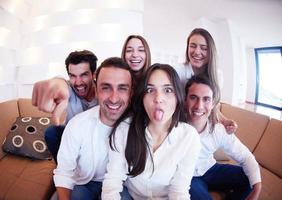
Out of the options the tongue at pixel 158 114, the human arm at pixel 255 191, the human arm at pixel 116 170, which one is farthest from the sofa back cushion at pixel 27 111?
the human arm at pixel 255 191

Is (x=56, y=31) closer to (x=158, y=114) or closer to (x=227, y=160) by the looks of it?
(x=158, y=114)

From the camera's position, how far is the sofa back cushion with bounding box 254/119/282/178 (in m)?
1.25

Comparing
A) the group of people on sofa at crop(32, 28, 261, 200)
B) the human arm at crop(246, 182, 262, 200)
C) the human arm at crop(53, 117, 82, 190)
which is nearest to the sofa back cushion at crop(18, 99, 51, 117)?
the group of people on sofa at crop(32, 28, 261, 200)

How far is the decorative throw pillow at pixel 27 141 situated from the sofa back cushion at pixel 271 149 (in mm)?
1570

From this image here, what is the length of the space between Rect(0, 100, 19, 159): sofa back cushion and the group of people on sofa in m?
0.85

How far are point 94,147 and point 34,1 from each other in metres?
1.50

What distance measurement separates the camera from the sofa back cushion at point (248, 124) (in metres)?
1.37

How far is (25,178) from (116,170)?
81cm

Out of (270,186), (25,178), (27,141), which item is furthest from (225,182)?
(27,141)

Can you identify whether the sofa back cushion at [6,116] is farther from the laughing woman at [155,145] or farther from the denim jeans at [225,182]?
the denim jeans at [225,182]

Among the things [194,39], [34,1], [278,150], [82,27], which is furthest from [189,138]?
[34,1]

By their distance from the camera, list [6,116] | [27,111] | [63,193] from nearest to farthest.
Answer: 1. [63,193]
2. [6,116]
3. [27,111]

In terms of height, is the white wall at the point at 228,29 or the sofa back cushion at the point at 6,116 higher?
the white wall at the point at 228,29

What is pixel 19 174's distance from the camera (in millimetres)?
1271
